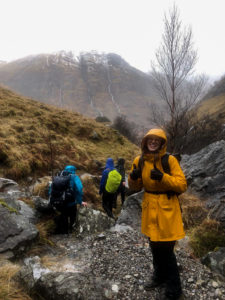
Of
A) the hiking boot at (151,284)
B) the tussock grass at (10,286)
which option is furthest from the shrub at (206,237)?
the tussock grass at (10,286)

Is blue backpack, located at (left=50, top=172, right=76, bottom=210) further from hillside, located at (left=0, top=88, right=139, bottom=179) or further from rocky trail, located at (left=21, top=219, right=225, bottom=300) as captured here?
hillside, located at (left=0, top=88, right=139, bottom=179)

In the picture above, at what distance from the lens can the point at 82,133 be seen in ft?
49.5

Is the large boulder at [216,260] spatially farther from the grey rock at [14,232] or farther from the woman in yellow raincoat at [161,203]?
the grey rock at [14,232]

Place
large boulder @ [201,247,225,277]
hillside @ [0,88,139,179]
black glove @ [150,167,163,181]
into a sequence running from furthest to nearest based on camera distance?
hillside @ [0,88,139,179] → large boulder @ [201,247,225,277] → black glove @ [150,167,163,181]

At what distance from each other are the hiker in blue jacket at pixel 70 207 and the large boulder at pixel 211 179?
9.66 feet

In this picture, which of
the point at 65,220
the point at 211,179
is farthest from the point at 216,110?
the point at 65,220

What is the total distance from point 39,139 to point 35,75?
8777 centimetres

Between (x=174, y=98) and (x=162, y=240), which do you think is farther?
(x=174, y=98)

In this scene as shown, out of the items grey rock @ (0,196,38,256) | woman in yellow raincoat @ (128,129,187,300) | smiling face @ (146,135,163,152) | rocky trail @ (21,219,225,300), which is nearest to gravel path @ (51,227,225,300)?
rocky trail @ (21,219,225,300)

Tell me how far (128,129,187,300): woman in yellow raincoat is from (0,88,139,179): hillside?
4184mm

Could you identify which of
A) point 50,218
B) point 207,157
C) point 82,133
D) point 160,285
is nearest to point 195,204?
point 207,157

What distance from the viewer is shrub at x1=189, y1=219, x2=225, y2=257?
3.75 meters

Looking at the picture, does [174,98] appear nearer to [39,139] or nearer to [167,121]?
[167,121]

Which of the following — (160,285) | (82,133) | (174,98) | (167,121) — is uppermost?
(174,98)
